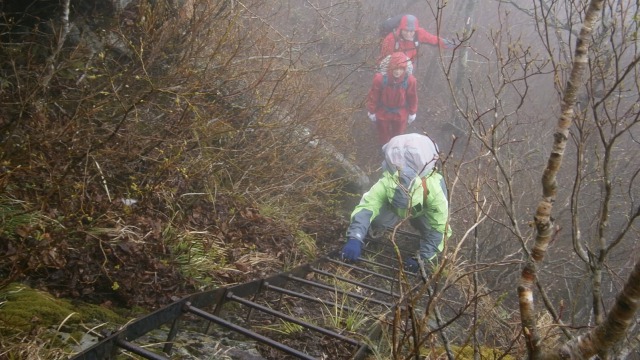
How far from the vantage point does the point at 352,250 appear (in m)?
4.84

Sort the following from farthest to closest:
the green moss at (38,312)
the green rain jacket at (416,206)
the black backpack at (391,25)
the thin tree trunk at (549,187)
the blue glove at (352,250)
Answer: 1. the black backpack at (391,25)
2. the green rain jacket at (416,206)
3. the blue glove at (352,250)
4. the green moss at (38,312)
5. the thin tree trunk at (549,187)

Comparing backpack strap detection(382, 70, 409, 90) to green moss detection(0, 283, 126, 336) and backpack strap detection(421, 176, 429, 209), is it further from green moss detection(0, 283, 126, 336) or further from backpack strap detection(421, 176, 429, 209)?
green moss detection(0, 283, 126, 336)

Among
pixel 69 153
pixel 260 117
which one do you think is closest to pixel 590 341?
pixel 69 153

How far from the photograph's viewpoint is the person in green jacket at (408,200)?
4.92 meters

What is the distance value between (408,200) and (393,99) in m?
3.96

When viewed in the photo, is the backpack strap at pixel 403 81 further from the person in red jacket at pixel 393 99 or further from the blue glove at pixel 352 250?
the blue glove at pixel 352 250

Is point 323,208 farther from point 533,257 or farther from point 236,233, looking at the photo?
point 533,257

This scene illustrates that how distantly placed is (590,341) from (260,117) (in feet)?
14.4

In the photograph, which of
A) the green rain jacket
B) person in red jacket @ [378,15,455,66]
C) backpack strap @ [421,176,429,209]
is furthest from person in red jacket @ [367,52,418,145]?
backpack strap @ [421,176,429,209]

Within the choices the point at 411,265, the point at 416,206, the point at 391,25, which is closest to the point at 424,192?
the point at 416,206

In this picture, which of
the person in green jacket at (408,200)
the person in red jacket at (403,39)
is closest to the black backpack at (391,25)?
the person in red jacket at (403,39)

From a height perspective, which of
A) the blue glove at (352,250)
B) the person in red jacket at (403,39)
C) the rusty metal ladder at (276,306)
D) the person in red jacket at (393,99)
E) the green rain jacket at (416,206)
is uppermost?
the person in red jacket at (403,39)

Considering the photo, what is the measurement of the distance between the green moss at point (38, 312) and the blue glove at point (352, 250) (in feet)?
8.65

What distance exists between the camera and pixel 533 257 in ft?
6.47
